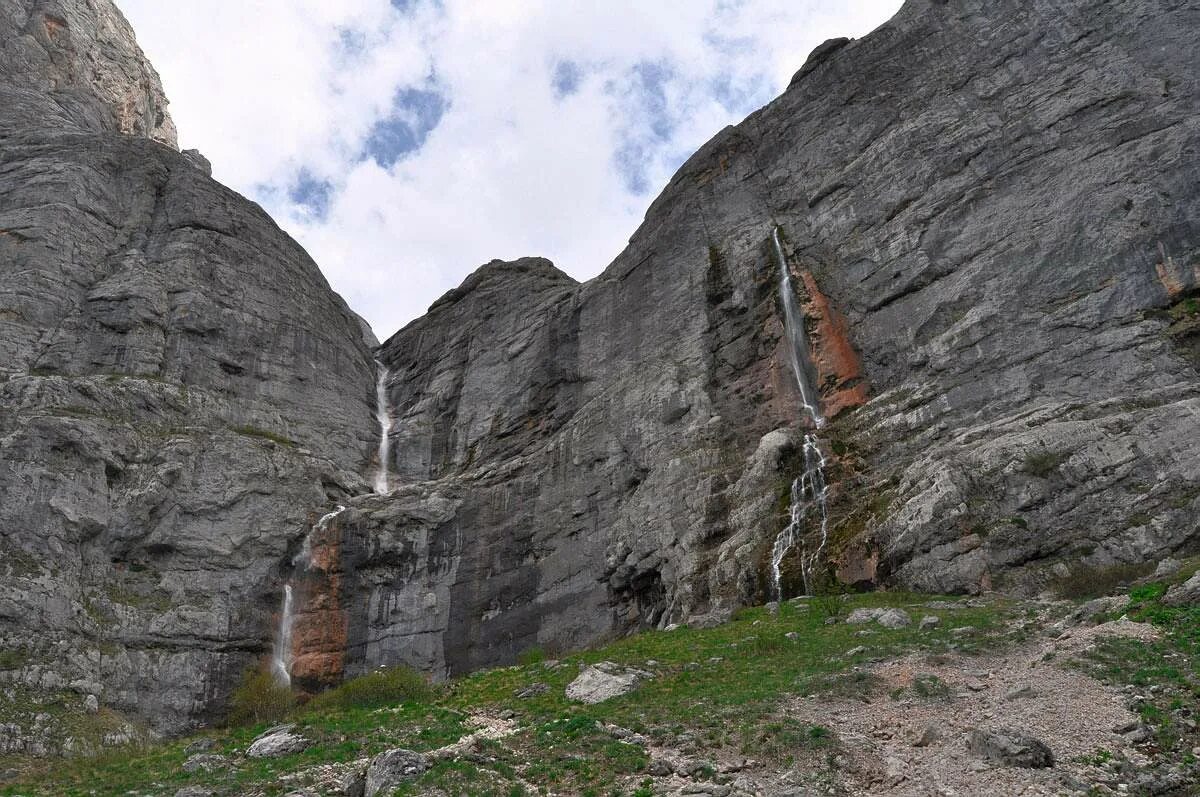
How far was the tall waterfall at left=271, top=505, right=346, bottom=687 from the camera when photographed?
41438 mm

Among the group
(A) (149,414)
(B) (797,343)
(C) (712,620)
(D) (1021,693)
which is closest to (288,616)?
(A) (149,414)

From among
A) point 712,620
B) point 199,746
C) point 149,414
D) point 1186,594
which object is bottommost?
point 199,746

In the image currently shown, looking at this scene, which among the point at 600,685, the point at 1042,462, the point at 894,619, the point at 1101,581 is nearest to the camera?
the point at 600,685

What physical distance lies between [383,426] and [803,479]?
110ft

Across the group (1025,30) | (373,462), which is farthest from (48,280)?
(1025,30)

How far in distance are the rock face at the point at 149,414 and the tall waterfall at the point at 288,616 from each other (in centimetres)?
59

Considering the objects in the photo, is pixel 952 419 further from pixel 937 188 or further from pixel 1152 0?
pixel 1152 0

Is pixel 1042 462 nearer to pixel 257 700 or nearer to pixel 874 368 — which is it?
pixel 874 368

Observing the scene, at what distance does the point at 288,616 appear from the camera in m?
43.1

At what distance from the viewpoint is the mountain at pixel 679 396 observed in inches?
1247

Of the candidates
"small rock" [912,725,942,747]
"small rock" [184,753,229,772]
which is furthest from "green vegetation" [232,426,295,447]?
"small rock" [912,725,942,747]

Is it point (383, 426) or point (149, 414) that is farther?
point (383, 426)

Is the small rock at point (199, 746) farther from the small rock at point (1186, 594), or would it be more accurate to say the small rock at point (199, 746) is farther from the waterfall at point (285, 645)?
the small rock at point (1186, 594)

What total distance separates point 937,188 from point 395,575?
3162 cm
